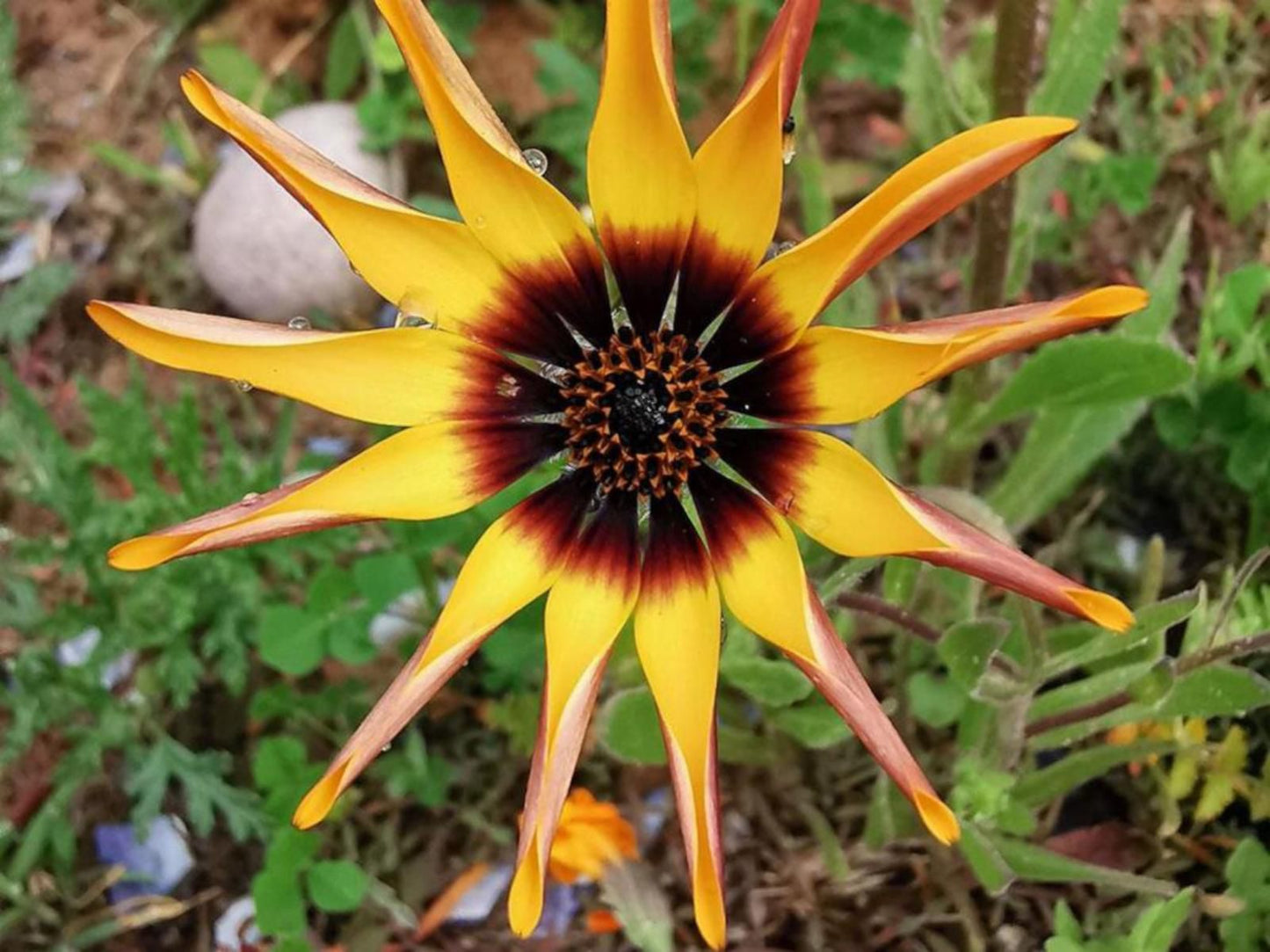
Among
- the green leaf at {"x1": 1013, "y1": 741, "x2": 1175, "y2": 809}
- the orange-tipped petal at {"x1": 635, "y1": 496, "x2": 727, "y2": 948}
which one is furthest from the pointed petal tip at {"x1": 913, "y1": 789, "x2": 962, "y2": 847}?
the green leaf at {"x1": 1013, "y1": 741, "x2": 1175, "y2": 809}

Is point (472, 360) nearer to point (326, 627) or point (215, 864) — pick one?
point (326, 627)

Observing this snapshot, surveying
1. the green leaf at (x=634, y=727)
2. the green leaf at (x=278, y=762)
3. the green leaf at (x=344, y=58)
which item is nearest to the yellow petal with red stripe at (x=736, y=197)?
the green leaf at (x=634, y=727)

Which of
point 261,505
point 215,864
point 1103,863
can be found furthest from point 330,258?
point 1103,863

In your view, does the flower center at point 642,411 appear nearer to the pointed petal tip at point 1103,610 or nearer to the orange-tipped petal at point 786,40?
the orange-tipped petal at point 786,40

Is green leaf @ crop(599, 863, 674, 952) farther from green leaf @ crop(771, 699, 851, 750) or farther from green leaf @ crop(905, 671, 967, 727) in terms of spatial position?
green leaf @ crop(905, 671, 967, 727)

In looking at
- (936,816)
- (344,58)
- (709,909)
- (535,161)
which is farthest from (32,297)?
(936,816)
